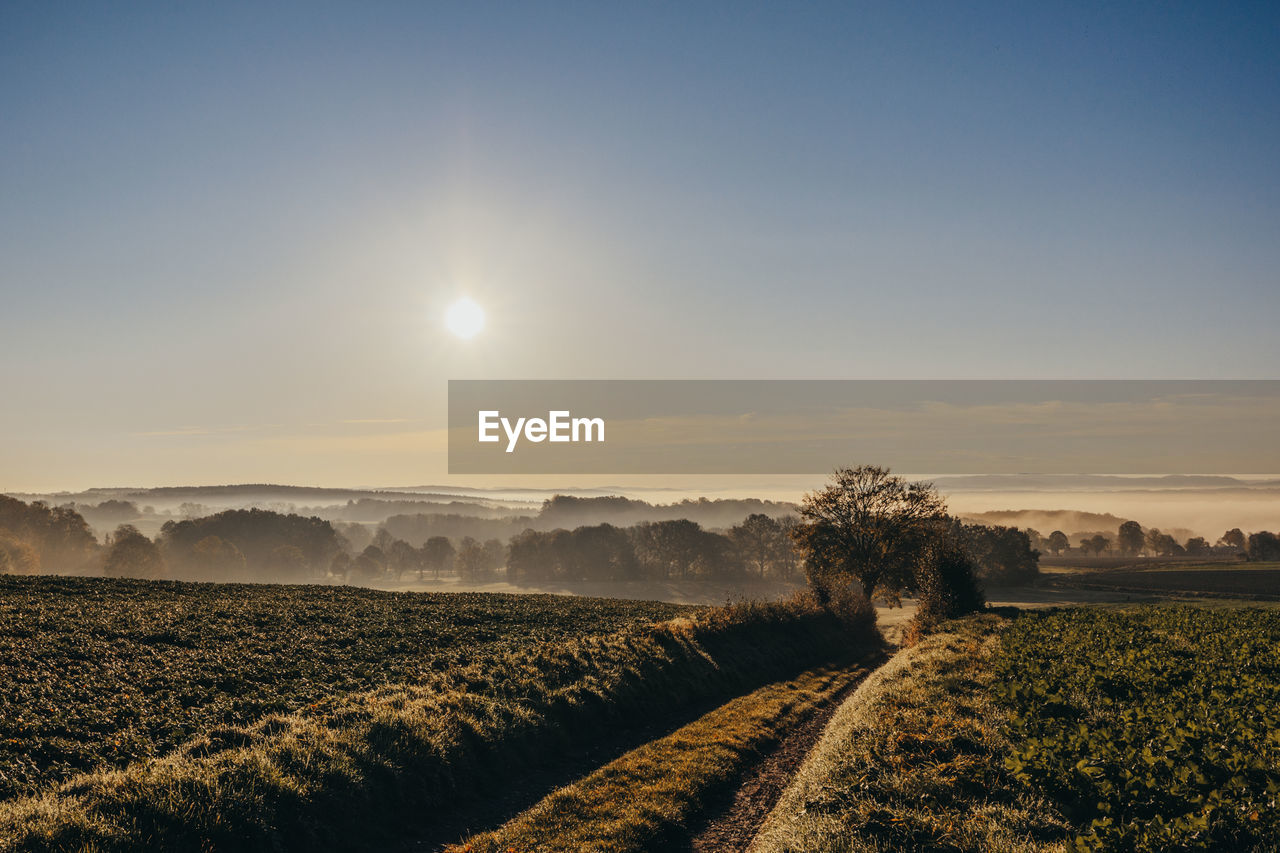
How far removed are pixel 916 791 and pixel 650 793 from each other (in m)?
6.47

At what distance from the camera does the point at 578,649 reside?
26344mm

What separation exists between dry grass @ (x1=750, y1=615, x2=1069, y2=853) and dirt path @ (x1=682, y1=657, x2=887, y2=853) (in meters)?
0.58

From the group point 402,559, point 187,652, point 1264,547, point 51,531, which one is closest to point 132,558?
point 51,531

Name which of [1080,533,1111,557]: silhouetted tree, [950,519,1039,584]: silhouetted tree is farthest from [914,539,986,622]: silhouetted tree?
[1080,533,1111,557]: silhouetted tree

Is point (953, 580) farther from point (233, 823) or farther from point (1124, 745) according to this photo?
point (233, 823)

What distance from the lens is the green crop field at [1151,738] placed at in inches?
369

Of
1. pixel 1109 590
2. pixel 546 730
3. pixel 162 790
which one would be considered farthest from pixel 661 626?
pixel 1109 590

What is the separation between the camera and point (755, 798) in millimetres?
16375

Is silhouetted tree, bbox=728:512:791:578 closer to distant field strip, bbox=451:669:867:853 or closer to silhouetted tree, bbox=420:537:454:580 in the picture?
silhouetted tree, bbox=420:537:454:580

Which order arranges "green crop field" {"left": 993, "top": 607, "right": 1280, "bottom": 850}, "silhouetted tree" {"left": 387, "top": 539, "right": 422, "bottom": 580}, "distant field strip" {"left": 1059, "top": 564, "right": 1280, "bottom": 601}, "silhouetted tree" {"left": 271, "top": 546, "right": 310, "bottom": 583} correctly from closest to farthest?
"green crop field" {"left": 993, "top": 607, "right": 1280, "bottom": 850}
"distant field strip" {"left": 1059, "top": 564, "right": 1280, "bottom": 601}
"silhouetted tree" {"left": 271, "top": 546, "right": 310, "bottom": 583}
"silhouetted tree" {"left": 387, "top": 539, "right": 422, "bottom": 580}

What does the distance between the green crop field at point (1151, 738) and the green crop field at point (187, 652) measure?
18452 mm

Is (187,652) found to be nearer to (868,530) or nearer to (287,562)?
(868,530)

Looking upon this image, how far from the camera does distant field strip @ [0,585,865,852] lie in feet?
36.9

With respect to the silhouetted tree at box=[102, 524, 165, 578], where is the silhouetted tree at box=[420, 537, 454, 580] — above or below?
below
